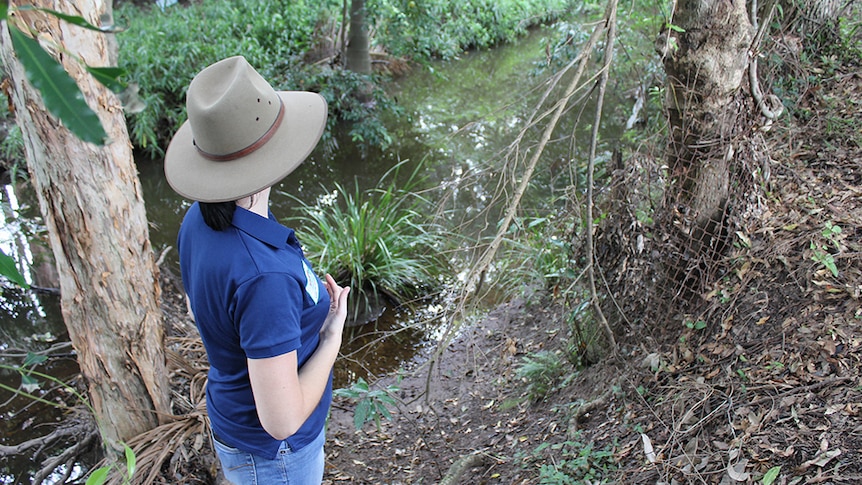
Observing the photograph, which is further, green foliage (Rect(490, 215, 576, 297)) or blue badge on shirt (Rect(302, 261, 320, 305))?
green foliage (Rect(490, 215, 576, 297))

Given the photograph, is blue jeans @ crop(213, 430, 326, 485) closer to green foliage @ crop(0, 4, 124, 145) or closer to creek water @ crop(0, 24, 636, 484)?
creek water @ crop(0, 24, 636, 484)

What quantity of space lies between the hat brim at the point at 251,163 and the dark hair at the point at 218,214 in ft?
0.10

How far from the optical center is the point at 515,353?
3635mm

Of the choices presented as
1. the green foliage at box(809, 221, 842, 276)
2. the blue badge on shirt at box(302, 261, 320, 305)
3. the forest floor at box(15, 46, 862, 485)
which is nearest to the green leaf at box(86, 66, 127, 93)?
the blue badge on shirt at box(302, 261, 320, 305)

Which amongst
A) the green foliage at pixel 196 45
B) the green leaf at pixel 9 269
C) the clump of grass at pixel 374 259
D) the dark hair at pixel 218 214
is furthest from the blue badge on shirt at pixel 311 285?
the green foliage at pixel 196 45

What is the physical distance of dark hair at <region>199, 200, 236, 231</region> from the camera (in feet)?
4.32

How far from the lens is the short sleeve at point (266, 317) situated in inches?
48.6

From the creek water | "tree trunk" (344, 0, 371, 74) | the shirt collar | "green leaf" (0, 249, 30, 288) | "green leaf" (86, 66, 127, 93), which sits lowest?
the creek water

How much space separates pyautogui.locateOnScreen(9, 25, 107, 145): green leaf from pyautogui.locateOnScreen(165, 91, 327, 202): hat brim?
0.81m

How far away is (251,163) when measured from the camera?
4.42ft

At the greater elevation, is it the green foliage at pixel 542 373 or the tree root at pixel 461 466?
Result: the tree root at pixel 461 466

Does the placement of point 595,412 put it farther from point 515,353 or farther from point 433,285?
point 433,285

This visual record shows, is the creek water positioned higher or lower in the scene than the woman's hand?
lower

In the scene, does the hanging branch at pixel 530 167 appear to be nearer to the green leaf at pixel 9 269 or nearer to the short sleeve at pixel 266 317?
the short sleeve at pixel 266 317
